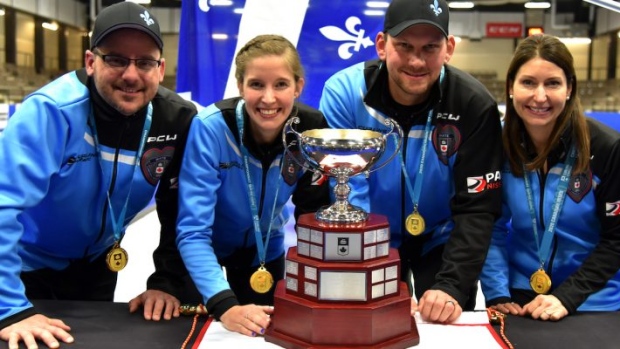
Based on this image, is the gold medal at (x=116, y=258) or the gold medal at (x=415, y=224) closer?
the gold medal at (x=116, y=258)

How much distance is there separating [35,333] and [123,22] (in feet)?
2.86

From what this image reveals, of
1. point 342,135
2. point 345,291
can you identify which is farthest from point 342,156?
point 345,291

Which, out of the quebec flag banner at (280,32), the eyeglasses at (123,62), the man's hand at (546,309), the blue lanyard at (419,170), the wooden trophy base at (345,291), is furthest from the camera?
the quebec flag banner at (280,32)

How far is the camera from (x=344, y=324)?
1.40 metres

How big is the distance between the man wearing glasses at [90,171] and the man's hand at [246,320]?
0.64 ft

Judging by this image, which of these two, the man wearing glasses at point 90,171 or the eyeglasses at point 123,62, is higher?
the eyeglasses at point 123,62

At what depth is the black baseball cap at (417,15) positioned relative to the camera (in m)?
1.84

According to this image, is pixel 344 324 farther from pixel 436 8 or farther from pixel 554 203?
pixel 436 8

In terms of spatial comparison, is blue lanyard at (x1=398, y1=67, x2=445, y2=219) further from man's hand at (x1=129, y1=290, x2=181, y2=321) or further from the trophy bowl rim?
man's hand at (x1=129, y1=290, x2=181, y2=321)

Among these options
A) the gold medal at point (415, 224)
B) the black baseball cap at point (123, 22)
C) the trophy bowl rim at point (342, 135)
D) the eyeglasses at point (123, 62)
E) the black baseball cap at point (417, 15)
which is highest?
the black baseball cap at point (417, 15)

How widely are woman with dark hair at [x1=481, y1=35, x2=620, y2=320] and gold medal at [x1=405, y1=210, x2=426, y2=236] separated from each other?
0.24 m

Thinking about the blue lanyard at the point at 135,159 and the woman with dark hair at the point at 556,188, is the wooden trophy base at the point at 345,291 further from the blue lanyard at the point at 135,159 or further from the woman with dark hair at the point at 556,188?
the blue lanyard at the point at 135,159

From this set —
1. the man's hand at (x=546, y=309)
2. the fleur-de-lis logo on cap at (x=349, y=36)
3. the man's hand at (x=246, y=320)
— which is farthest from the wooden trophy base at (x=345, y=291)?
the fleur-de-lis logo on cap at (x=349, y=36)

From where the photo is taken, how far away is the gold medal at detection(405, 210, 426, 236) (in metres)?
2.04
